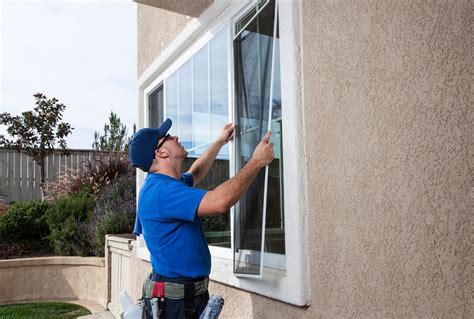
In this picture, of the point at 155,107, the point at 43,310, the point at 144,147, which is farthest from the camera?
the point at 43,310

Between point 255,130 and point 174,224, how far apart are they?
78 cm

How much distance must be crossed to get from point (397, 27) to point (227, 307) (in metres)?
2.11

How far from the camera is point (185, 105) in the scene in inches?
→ 159

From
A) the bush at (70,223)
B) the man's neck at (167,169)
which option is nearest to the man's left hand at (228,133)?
the man's neck at (167,169)

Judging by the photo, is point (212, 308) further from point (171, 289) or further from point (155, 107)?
point (155, 107)

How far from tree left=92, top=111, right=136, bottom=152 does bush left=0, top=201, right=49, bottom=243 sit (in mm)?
5704

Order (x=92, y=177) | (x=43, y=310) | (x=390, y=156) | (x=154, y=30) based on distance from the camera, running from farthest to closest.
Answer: (x=92, y=177) → (x=43, y=310) → (x=154, y=30) → (x=390, y=156)

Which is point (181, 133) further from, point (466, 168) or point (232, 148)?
point (466, 168)

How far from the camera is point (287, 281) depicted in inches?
86.0

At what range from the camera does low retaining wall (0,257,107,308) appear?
7277mm

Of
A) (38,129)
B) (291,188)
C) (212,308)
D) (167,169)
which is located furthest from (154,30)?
(38,129)

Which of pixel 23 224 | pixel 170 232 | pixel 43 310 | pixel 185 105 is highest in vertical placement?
pixel 185 105

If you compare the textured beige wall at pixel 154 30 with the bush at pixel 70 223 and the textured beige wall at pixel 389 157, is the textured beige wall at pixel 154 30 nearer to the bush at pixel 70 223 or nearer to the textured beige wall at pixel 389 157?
the textured beige wall at pixel 389 157

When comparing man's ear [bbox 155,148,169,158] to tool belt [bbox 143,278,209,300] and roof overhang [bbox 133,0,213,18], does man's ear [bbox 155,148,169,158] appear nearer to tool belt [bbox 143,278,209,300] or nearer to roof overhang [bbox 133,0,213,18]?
tool belt [bbox 143,278,209,300]
